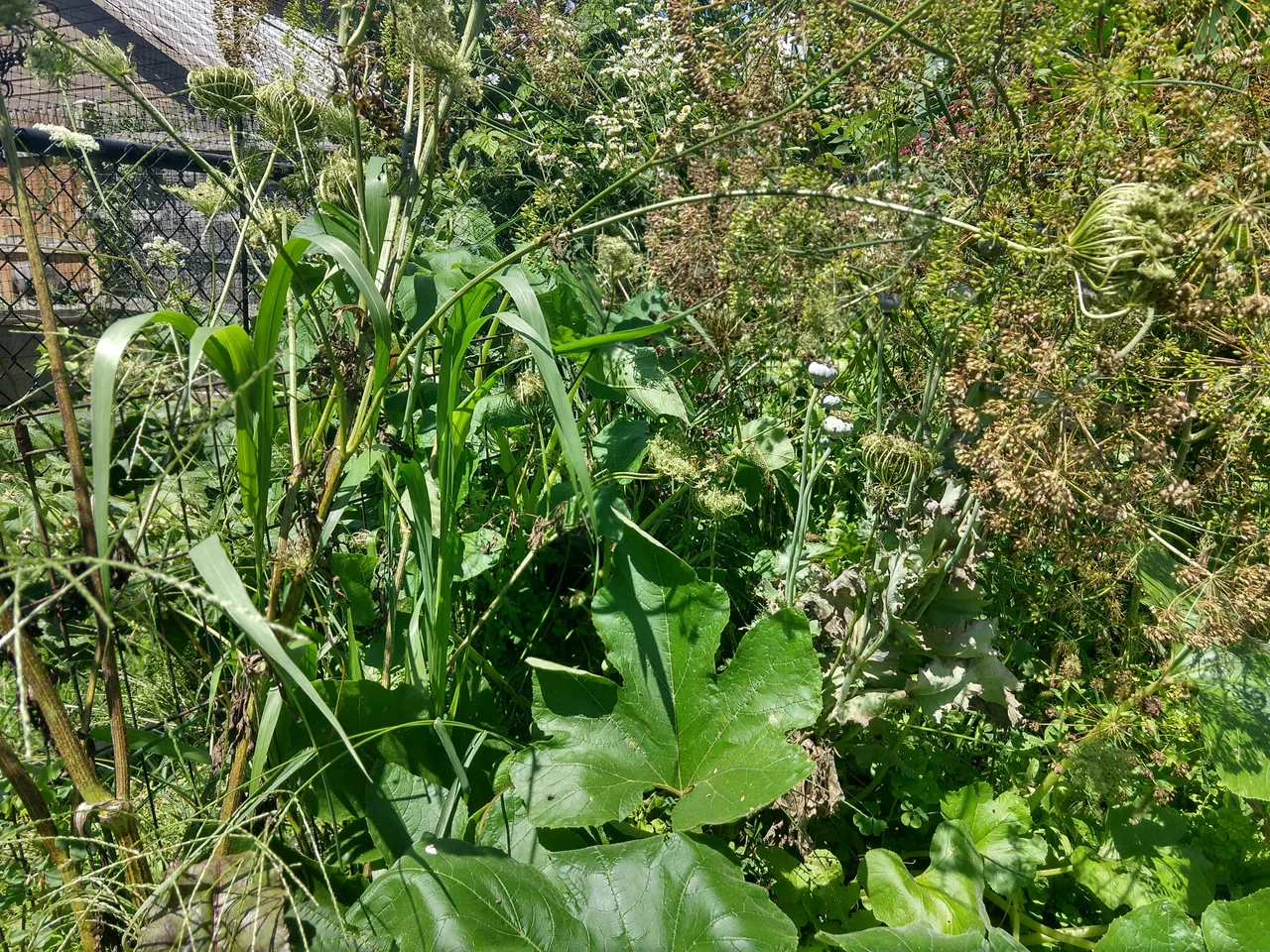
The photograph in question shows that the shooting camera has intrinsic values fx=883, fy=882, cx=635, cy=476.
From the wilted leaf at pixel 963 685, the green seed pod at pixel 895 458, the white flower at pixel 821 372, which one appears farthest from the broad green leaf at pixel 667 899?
the white flower at pixel 821 372

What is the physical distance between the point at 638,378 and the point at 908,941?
1.08 meters

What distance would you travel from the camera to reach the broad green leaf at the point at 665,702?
1.35 metres

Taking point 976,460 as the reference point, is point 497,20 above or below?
above

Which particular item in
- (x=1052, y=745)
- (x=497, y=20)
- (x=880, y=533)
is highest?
(x=497, y=20)

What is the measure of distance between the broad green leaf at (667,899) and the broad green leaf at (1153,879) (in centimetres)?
67

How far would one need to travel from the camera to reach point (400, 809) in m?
1.29

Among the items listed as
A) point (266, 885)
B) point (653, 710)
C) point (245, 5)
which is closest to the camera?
point (266, 885)

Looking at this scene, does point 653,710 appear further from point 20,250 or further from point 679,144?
point 20,250

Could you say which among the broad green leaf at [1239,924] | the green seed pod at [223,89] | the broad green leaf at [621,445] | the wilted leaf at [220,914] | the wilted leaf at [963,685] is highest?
the green seed pod at [223,89]

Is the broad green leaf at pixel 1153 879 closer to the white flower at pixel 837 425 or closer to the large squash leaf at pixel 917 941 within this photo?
the large squash leaf at pixel 917 941

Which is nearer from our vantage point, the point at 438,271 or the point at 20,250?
the point at 438,271

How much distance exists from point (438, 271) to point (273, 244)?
56 centimetres

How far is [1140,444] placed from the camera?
1.22 m

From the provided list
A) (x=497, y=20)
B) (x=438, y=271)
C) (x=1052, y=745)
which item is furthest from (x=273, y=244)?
(x=497, y=20)
